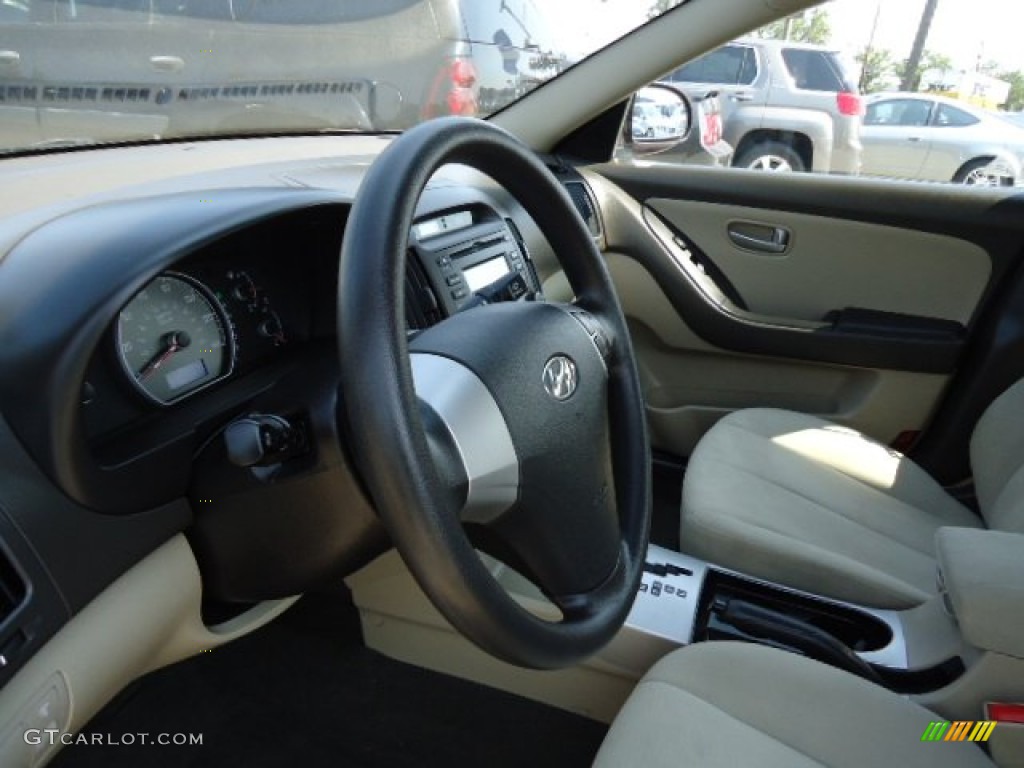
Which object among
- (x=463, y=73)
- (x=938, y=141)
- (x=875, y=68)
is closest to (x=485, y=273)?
(x=463, y=73)

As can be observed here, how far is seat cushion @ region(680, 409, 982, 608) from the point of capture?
4.93 feet

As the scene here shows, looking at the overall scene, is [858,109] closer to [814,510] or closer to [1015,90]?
[1015,90]

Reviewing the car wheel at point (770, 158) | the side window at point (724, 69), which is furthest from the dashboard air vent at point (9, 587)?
the car wheel at point (770, 158)

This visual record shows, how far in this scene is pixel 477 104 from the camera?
220cm

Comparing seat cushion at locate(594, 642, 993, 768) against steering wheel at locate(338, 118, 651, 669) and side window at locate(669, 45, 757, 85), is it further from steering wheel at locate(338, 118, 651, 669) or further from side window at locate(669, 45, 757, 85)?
side window at locate(669, 45, 757, 85)

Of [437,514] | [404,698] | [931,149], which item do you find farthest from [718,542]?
[931,149]

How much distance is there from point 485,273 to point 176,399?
27.3 inches

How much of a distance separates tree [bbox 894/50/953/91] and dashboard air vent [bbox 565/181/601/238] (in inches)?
68.6

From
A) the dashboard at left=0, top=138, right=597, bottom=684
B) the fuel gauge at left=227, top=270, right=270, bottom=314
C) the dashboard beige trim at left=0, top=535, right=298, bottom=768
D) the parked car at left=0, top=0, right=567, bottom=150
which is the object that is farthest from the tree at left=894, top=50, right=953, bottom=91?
the dashboard beige trim at left=0, top=535, right=298, bottom=768

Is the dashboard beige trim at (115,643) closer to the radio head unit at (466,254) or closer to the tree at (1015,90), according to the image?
the radio head unit at (466,254)

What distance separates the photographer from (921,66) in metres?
3.29

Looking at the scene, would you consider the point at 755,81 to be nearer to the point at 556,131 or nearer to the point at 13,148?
the point at 556,131

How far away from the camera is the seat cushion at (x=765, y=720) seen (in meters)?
1.06

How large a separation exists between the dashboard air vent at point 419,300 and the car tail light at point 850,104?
7.82 feet
